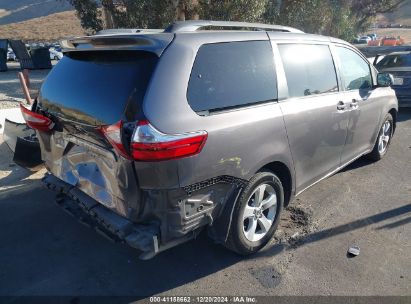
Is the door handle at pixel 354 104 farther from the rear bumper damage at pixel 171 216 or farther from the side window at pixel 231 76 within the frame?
the rear bumper damage at pixel 171 216

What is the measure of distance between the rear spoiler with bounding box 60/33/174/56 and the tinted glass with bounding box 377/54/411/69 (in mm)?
8730

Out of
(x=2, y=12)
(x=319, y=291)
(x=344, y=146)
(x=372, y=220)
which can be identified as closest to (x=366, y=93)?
(x=344, y=146)

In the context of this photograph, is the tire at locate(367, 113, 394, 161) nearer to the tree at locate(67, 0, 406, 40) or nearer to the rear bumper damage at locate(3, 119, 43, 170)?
the rear bumper damage at locate(3, 119, 43, 170)

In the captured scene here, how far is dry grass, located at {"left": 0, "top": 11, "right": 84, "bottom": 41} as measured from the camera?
55169 millimetres

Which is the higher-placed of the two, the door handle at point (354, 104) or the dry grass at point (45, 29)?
the door handle at point (354, 104)

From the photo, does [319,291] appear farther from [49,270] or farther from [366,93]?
[366,93]

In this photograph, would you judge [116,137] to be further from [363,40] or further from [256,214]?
[363,40]

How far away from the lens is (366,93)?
465 cm

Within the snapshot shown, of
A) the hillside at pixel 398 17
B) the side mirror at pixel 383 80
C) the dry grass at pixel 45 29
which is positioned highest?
the side mirror at pixel 383 80

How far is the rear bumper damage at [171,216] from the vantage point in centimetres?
255

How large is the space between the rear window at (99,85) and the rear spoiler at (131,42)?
43mm

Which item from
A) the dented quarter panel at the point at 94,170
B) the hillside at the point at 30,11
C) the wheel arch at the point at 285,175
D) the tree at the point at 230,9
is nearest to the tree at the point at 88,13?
the tree at the point at 230,9

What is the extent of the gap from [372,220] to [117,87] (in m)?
3.05

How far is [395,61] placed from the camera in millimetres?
9734
